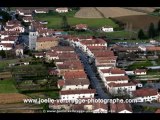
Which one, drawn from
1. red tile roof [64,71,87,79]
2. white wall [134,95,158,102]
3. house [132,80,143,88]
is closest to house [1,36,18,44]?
red tile roof [64,71,87,79]

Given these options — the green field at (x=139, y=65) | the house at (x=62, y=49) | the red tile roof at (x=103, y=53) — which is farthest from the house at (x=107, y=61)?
the house at (x=62, y=49)

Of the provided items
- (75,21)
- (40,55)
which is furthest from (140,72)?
(75,21)

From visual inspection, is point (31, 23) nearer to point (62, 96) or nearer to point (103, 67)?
point (103, 67)

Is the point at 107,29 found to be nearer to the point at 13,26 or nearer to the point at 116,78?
the point at 13,26

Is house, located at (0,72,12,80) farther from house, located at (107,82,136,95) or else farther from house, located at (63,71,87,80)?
house, located at (107,82,136,95)
